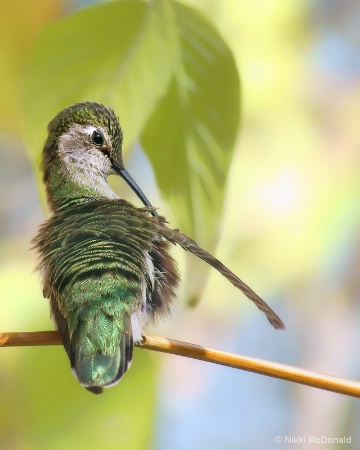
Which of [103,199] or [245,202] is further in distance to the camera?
[245,202]

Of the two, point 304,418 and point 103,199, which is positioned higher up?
point 103,199

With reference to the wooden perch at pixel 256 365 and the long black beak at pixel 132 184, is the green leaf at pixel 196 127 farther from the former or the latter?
the wooden perch at pixel 256 365

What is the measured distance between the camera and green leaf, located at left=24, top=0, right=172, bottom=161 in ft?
4.13

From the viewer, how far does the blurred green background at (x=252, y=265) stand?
1190 millimetres

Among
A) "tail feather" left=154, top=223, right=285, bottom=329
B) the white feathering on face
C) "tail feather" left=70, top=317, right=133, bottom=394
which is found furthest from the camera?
the white feathering on face

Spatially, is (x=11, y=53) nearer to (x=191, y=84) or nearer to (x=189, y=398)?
(x=191, y=84)

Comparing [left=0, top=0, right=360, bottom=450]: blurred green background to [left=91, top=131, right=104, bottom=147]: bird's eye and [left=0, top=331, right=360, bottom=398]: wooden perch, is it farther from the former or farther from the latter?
[left=0, top=331, right=360, bottom=398]: wooden perch

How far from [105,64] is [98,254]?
1.54 ft

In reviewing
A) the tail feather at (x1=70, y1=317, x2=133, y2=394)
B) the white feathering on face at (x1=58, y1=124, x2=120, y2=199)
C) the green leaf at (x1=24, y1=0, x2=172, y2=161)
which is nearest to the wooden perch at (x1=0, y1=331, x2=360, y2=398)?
the tail feather at (x1=70, y1=317, x2=133, y2=394)

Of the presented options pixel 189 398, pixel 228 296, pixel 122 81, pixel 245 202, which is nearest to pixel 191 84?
pixel 122 81

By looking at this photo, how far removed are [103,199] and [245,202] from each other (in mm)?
309

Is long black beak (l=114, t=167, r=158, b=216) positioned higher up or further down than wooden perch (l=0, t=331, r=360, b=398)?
higher up

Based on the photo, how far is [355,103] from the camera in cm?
133

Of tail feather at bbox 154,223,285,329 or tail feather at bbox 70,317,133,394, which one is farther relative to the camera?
tail feather at bbox 154,223,285,329
